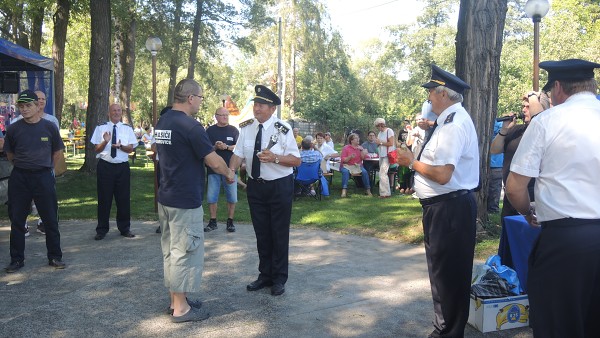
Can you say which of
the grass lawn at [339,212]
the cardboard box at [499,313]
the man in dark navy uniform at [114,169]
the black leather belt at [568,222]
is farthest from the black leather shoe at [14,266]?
the black leather belt at [568,222]

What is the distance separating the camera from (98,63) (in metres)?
14.7

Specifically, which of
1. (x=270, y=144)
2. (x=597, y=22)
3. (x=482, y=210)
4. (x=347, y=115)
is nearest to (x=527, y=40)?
(x=597, y=22)

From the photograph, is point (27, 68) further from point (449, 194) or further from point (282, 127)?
point (449, 194)

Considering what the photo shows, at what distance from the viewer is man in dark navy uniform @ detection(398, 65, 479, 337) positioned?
3.68 metres

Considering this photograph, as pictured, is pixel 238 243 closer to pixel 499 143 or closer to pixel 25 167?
pixel 25 167

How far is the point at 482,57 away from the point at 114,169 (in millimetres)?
5672

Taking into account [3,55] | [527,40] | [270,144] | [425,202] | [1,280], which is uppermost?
[527,40]

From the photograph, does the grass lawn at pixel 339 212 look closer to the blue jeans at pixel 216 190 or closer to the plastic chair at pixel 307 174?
the plastic chair at pixel 307 174

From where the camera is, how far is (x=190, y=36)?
28.1m

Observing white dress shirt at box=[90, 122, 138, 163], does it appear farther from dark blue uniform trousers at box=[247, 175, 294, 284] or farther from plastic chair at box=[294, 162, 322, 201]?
plastic chair at box=[294, 162, 322, 201]

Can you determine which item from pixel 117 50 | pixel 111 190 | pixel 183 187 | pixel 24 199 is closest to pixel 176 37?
pixel 117 50

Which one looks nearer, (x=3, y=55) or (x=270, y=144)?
(x=270, y=144)

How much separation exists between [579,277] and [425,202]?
54.7 inches

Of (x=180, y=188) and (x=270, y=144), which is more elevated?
(x=270, y=144)
